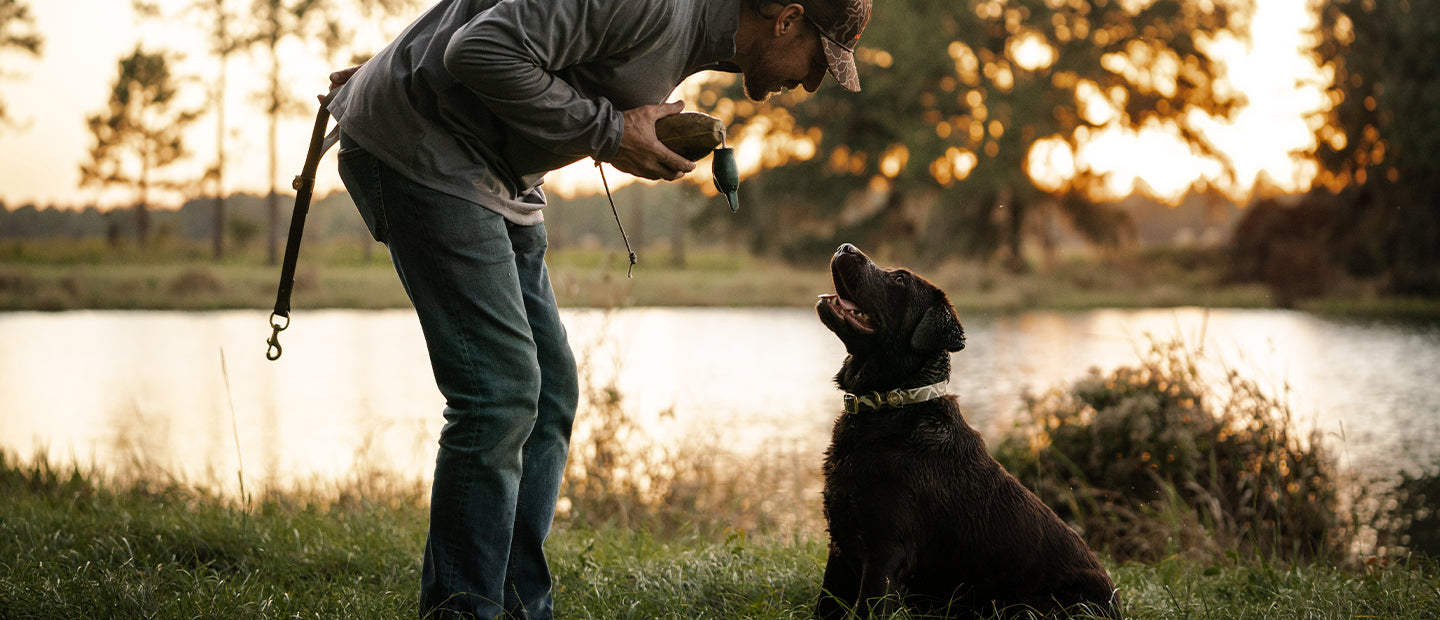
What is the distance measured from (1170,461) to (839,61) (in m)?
3.65

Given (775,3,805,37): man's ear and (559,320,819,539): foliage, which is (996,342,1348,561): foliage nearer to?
(559,320,819,539): foliage

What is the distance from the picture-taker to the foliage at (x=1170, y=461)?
5102mm

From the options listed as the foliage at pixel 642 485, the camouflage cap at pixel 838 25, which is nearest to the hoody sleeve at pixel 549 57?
the camouflage cap at pixel 838 25

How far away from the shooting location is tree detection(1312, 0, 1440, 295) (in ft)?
64.8

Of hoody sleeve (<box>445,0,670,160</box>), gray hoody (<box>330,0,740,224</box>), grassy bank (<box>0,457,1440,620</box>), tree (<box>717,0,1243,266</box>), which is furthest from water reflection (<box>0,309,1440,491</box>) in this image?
tree (<box>717,0,1243,266</box>)

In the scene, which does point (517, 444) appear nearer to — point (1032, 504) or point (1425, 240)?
point (1032, 504)

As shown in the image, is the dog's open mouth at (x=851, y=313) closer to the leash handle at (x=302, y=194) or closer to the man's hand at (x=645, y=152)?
the man's hand at (x=645, y=152)

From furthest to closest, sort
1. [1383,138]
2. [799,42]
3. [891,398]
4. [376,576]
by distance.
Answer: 1. [1383,138]
2. [376,576]
3. [891,398]
4. [799,42]

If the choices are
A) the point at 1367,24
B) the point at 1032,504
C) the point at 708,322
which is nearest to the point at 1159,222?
the point at 1367,24

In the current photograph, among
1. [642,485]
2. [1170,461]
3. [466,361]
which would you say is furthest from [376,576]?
[1170,461]

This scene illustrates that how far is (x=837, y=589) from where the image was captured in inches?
112

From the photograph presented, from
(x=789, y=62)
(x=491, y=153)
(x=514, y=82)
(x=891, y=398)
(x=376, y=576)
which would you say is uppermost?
(x=789, y=62)

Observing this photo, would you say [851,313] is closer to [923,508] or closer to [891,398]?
[891,398]

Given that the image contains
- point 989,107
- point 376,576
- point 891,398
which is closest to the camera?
point 891,398
